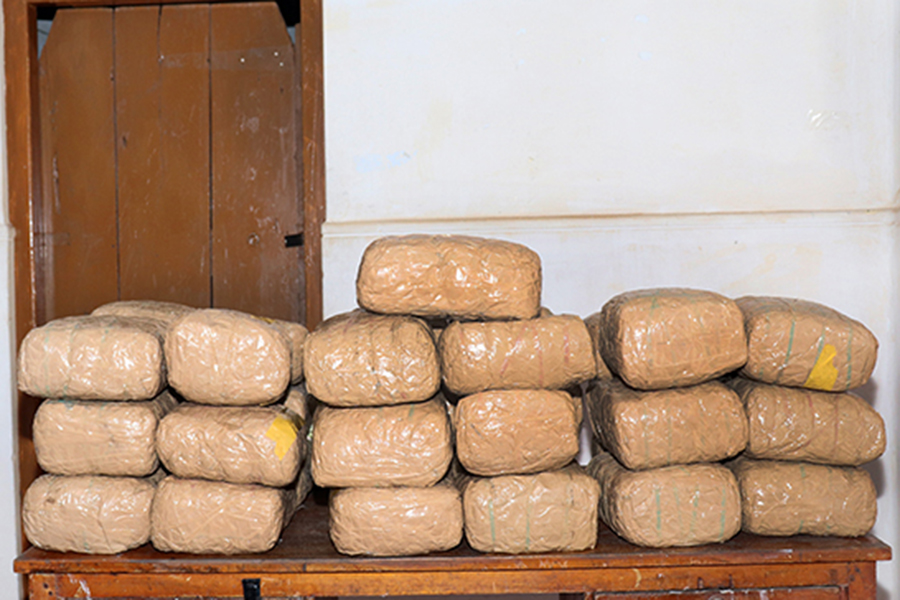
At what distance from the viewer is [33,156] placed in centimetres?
241

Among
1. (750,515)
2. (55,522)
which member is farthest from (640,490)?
(55,522)

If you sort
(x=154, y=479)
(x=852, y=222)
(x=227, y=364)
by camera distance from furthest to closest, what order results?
(x=852, y=222), (x=154, y=479), (x=227, y=364)

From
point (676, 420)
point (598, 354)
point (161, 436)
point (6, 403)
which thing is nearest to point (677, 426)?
point (676, 420)

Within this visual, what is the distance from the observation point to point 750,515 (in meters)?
1.75

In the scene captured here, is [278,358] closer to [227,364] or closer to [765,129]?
[227,364]

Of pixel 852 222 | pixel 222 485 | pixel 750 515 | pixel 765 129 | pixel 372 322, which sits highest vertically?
pixel 765 129

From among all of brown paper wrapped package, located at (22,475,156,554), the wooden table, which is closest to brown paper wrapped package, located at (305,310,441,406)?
the wooden table

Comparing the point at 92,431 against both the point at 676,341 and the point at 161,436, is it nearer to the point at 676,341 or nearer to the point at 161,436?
the point at 161,436

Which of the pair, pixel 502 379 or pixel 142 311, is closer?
pixel 502 379

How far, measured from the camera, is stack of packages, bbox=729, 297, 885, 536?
1.70 metres

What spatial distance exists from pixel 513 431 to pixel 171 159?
1.67 metres

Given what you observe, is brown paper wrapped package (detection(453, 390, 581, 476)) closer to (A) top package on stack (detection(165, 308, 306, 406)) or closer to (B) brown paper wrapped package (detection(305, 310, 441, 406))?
(B) brown paper wrapped package (detection(305, 310, 441, 406))

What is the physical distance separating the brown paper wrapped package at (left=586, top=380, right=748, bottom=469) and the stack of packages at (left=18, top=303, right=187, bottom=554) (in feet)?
3.85

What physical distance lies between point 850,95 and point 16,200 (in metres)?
2.87
